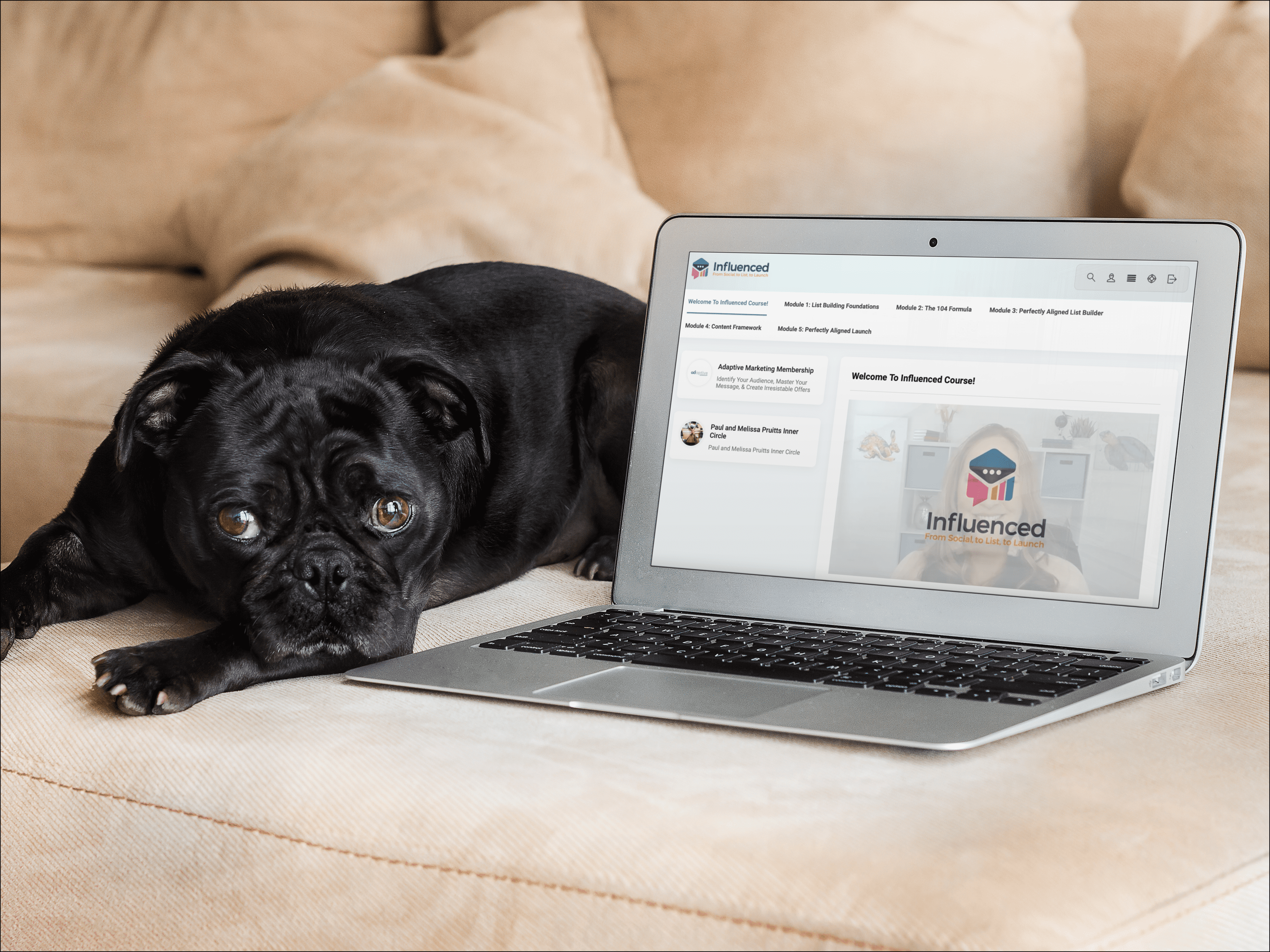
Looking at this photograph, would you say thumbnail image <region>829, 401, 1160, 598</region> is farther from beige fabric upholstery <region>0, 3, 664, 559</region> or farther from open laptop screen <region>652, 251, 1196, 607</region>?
beige fabric upholstery <region>0, 3, 664, 559</region>

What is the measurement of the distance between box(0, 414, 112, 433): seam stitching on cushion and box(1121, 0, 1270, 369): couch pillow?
176 cm

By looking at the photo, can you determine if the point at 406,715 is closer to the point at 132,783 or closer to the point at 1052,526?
the point at 132,783

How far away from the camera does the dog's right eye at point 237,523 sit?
1130mm

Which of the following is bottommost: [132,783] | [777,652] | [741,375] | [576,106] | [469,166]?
[132,783]

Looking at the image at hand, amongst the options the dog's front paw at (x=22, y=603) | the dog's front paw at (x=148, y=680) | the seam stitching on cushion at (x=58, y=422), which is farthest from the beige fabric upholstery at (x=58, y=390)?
the dog's front paw at (x=148, y=680)

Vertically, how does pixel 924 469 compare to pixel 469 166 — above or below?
below

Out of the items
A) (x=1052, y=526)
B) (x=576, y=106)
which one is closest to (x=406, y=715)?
(x=1052, y=526)

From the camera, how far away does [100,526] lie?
1256 mm

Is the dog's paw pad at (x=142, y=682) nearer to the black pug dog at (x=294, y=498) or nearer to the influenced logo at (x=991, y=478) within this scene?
the black pug dog at (x=294, y=498)

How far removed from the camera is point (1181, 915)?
0.66 metres

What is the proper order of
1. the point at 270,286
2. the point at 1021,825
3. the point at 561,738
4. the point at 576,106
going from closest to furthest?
the point at 1021,825 < the point at 561,738 < the point at 270,286 < the point at 576,106

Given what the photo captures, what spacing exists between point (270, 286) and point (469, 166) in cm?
41

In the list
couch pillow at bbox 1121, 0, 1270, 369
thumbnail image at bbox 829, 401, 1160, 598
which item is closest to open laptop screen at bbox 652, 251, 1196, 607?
thumbnail image at bbox 829, 401, 1160, 598

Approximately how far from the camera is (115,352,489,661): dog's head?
1.10 m
